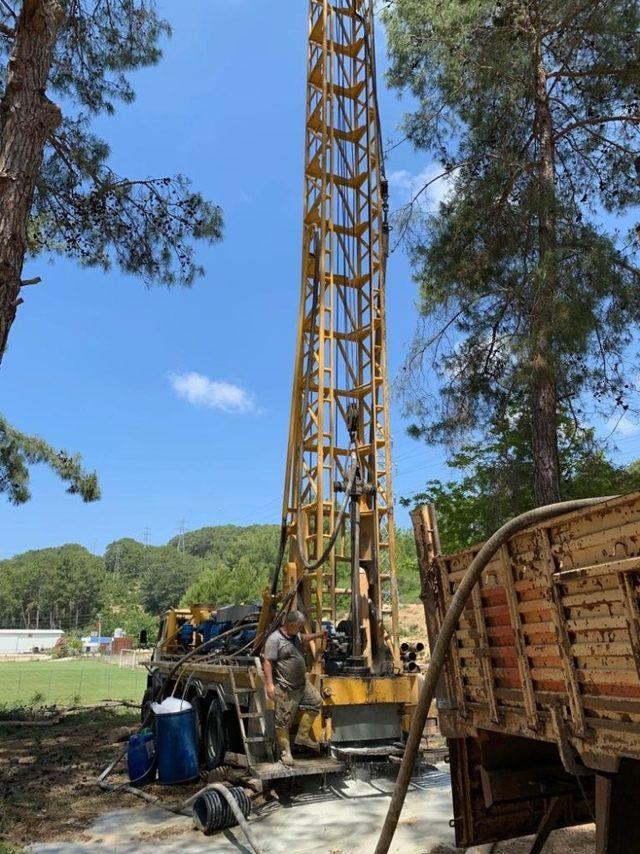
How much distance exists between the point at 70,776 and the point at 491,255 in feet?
31.4

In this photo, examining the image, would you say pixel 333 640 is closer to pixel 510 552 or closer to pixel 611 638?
pixel 510 552

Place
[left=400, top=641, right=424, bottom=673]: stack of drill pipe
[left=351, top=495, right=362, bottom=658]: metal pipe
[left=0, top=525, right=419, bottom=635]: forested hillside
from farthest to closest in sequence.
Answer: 1. [left=0, top=525, right=419, bottom=635]: forested hillside
2. [left=400, top=641, right=424, bottom=673]: stack of drill pipe
3. [left=351, top=495, right=362, bottom=658]: metal pipe

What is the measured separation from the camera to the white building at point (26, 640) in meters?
79.8

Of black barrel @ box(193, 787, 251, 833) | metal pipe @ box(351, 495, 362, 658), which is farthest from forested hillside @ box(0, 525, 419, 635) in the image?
black barrel @ box(193, 787, 251, 833)

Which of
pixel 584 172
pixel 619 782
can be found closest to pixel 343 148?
pixel 584 172

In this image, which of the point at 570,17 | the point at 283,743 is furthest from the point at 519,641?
the point at 570,17

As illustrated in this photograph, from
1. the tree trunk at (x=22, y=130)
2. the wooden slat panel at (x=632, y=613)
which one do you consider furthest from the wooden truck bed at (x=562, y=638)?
the tree trunk at (x=22, y=130)

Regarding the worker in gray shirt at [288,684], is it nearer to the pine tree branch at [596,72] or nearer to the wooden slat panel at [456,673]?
the wooden slat panel at [456,673]

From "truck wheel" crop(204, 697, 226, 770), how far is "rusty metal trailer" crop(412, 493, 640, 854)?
15.3ft

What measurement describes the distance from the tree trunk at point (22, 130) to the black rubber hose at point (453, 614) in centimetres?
437

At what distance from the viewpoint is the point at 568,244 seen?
31.9 feet

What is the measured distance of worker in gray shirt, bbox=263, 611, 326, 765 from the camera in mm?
7070

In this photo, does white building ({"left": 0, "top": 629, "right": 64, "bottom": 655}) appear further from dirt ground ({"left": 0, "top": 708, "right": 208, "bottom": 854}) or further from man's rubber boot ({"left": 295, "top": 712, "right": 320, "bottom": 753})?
man's rubber boot ({"left": 295, "top": 712, "right": 320, "bottom": 753})

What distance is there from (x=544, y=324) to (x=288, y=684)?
537 centimetres
